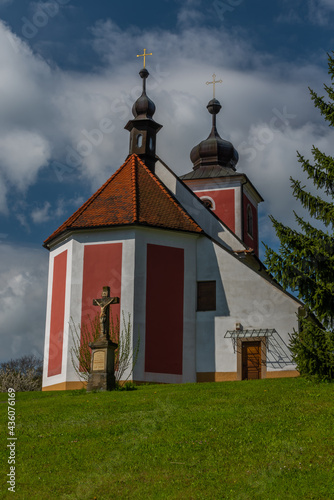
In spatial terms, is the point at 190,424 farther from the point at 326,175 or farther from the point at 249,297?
the point at 249,297

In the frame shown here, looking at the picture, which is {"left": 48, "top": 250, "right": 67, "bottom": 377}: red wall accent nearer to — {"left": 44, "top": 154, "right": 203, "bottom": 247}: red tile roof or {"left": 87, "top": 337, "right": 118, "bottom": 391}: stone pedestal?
{"left": 44, "top": 154, "right": 203, "bottom": 247}: red tile roof

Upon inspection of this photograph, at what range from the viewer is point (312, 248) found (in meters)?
14.6

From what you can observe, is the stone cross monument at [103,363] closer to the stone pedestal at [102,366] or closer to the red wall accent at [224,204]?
the stone pedestal at [102,366]

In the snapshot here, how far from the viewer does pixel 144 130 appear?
98.0ft

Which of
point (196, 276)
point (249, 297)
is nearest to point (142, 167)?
point (196, 276)

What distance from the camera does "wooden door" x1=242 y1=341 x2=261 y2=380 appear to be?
22.8 metres

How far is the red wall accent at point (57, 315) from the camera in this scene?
2344 cm

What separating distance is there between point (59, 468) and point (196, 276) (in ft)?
51.9

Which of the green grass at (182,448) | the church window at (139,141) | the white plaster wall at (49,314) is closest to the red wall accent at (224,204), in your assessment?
the church window at (139,141)

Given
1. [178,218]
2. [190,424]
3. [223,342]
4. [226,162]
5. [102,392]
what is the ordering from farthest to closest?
[226,162] < [178,218] < [223,342] < [102,392] < [190,424]

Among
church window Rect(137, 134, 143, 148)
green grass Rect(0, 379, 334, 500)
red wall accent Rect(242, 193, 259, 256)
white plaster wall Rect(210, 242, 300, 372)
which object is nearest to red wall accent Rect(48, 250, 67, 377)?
white plaster wall Rect(210, 242, 300, 372)

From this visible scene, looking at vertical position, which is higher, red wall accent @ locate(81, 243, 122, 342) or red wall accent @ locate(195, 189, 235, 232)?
red wall accent @ locate(195, 189, 235, 232)

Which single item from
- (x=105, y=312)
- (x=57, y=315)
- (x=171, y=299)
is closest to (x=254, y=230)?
(x=171, y=299)

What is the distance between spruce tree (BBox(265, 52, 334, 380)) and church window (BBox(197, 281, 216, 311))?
9165 mm
